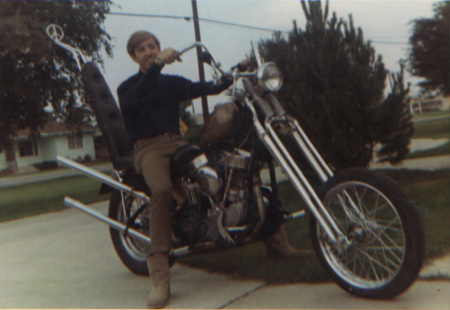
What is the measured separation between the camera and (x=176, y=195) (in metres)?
3.32

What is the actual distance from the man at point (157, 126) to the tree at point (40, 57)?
159 inches

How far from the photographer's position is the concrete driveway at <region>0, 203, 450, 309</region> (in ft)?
8.72

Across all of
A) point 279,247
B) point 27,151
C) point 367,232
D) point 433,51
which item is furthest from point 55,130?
point 367,232

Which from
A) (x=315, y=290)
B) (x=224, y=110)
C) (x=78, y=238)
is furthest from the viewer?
(x=78, y=238)

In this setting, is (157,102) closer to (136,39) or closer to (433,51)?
(136,39)

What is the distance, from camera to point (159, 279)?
3047 millimetres

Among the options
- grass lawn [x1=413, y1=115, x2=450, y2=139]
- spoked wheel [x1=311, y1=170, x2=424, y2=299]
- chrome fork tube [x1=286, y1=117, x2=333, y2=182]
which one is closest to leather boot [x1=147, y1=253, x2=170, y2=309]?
spoked wheel [x1=311, y1=170, x2=424, y2=299]

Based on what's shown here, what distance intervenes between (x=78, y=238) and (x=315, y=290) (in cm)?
298

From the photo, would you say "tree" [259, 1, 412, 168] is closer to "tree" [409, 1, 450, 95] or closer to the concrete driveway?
the concrete driveway

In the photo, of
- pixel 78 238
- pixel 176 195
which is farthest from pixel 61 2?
pixel 176 195

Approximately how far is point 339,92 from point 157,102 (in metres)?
2.96

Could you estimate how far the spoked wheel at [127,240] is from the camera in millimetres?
3693

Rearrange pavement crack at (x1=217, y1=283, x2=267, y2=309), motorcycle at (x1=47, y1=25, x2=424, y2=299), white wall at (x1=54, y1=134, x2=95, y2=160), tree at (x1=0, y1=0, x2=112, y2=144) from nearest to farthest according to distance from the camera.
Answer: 1. motorcycle at (x1=47, y1=25, x2=424, y2=299)
2. pavement crack at (x1=217, y1=283, x2=267, y2=309)
3. white wall at (x1=54, y1=134, x2=95, y2=160)
4. tree at (x1=0, y1=0, x2=112, y2=144)

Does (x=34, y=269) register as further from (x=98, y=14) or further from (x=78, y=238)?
(x=98, y=14)
